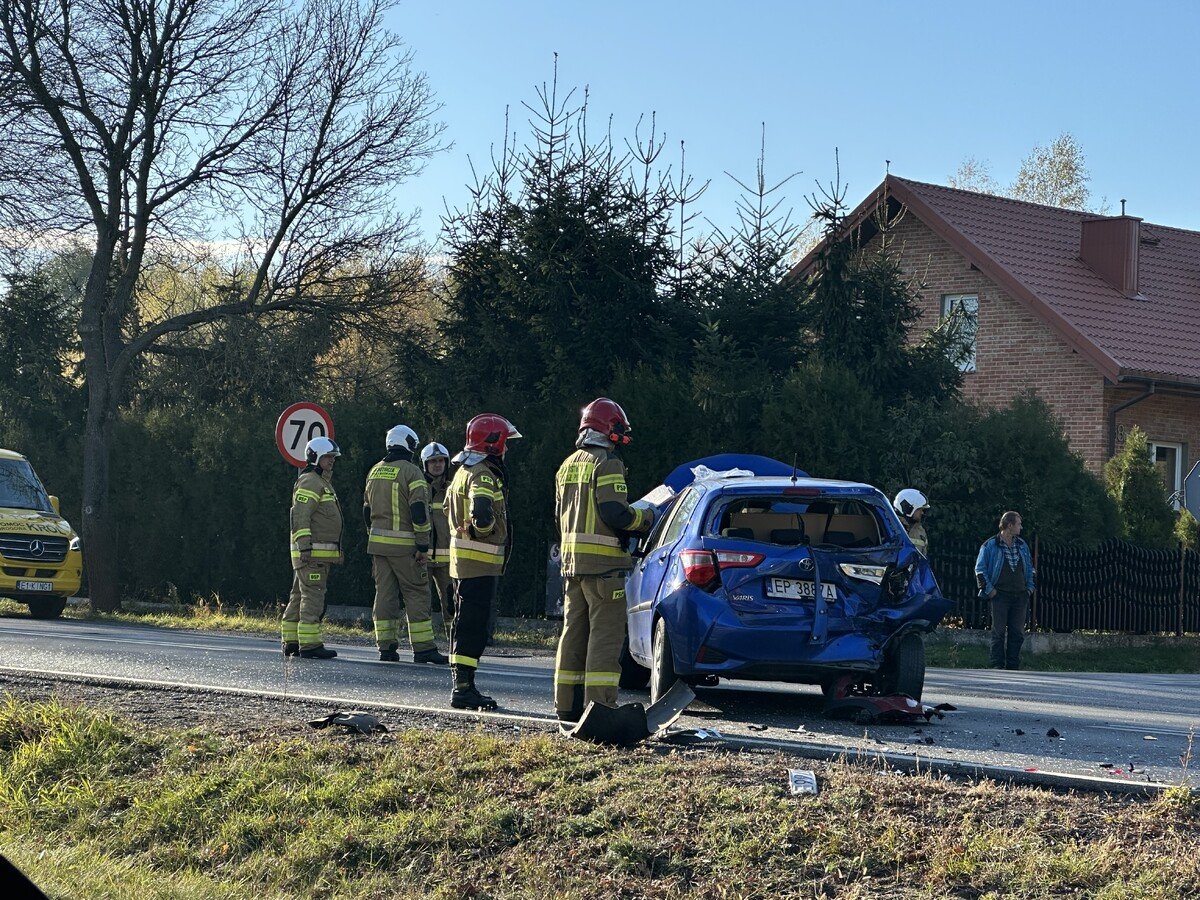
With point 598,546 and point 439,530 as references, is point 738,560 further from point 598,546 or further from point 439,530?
point 439,530

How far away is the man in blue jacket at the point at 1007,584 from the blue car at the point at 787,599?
24.6 ft

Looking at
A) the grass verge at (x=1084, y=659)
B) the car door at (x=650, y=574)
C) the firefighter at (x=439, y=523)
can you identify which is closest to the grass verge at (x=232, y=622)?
the firefighter at (x=439, y=523)

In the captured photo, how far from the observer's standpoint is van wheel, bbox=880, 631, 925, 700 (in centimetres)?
1045

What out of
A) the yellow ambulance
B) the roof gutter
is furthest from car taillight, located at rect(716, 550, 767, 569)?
the roof gutter

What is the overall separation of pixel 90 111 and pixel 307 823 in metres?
19.8

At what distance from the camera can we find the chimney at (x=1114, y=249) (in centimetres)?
3281

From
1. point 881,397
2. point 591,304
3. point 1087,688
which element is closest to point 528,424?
point 591,304

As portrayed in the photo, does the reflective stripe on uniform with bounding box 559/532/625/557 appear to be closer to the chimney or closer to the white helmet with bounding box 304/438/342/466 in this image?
the white helmet with bounding box 304/438/342/466

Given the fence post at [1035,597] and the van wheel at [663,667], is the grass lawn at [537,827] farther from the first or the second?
the fence post at [1035,597]

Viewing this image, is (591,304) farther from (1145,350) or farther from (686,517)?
(1145,350)

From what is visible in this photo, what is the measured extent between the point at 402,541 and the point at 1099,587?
1056 centimetres

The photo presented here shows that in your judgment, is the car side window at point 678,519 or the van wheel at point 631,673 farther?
the van wheel at point 631,673

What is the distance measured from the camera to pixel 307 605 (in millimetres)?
14328

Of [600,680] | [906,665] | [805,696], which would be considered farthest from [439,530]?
[600,680]
